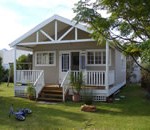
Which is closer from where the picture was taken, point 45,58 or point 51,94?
point 51,94

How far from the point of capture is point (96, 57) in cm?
2041

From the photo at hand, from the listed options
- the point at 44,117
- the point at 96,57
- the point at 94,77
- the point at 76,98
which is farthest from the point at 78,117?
the point at 96,57

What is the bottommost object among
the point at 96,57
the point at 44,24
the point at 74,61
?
the point at 74,61

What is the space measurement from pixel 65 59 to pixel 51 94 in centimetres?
420

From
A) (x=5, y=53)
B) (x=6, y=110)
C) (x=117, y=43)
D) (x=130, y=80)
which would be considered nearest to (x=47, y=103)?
(x=6, y=110)

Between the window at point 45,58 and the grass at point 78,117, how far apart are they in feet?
19.0

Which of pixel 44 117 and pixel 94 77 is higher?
pixel 94 77

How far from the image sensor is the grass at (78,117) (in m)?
10.5

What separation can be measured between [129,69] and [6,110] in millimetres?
22903

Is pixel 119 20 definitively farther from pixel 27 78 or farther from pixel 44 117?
pixel 27 78

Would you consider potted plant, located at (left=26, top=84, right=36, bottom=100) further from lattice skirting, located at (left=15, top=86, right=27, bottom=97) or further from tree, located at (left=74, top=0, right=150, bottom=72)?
tree, located at (left=74, top=0, right=150, bottom=72)

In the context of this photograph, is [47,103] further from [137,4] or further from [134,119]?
[137,4]

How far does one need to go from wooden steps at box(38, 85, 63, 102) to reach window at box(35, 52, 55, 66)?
142 inches

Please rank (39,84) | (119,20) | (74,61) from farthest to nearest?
1. (74,61)
2. (39,84)
3. (119,20)
